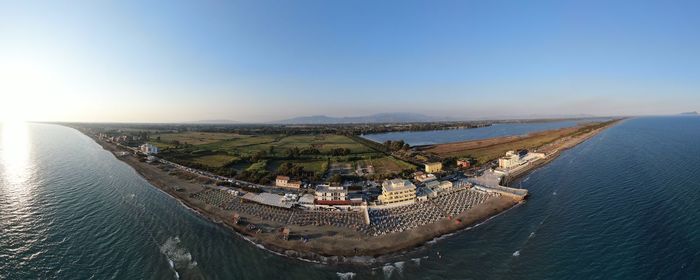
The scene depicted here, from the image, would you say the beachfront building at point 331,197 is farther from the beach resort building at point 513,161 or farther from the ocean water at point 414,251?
the beach resort building at point 513,161

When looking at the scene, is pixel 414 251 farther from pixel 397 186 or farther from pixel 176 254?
pixel 176 254

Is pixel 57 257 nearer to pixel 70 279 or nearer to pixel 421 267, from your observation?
pixel 70 279

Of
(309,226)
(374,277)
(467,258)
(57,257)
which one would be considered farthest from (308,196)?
(57,257)

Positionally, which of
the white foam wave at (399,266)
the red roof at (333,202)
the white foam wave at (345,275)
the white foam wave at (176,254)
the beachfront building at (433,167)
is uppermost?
the beachfront building at (433,167)

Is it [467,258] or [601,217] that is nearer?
[467,258]

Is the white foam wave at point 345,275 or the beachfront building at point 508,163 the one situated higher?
the beachfront building at point 508,163

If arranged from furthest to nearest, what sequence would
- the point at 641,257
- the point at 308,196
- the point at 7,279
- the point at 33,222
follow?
the point at 308,196
the point at 33,222
the point at 641,257
the point at 7,279

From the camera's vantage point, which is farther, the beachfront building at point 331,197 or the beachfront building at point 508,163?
the beachfront building at point 508,163

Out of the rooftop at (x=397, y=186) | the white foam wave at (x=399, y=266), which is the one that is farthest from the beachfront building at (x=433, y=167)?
the white foam wave at (x=399, y=266)
